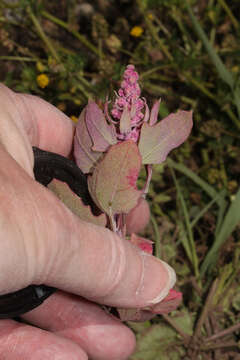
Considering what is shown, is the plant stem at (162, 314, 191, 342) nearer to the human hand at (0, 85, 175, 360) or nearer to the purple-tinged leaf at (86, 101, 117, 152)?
the human hand at (0, 85, 175, 360)

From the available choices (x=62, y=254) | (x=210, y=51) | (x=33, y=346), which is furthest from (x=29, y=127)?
(x=210, y=51)

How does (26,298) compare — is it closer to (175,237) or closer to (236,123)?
(175,237)

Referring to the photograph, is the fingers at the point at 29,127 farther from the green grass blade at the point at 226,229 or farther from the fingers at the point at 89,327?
the green grass blade at the point at 226,229

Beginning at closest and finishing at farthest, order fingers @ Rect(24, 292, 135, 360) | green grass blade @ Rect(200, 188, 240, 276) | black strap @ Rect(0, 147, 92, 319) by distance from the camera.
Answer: black strap @ Rect(0, 147, 92, 319) → fingers @ Rect(24, 292, 135, 360) → green grass blade @ Rect(200, 188, 240, 276)

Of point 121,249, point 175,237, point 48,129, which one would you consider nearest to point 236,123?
point 175,237

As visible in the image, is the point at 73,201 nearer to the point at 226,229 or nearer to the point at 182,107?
the point at 226,229

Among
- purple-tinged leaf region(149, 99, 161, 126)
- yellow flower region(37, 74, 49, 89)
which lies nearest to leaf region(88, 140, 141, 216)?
purple-tinged leaf region(149, 99, 161, 126)

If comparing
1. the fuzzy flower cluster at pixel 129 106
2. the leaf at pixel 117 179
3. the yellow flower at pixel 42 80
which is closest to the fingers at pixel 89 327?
the leaf at pixel 117 179
